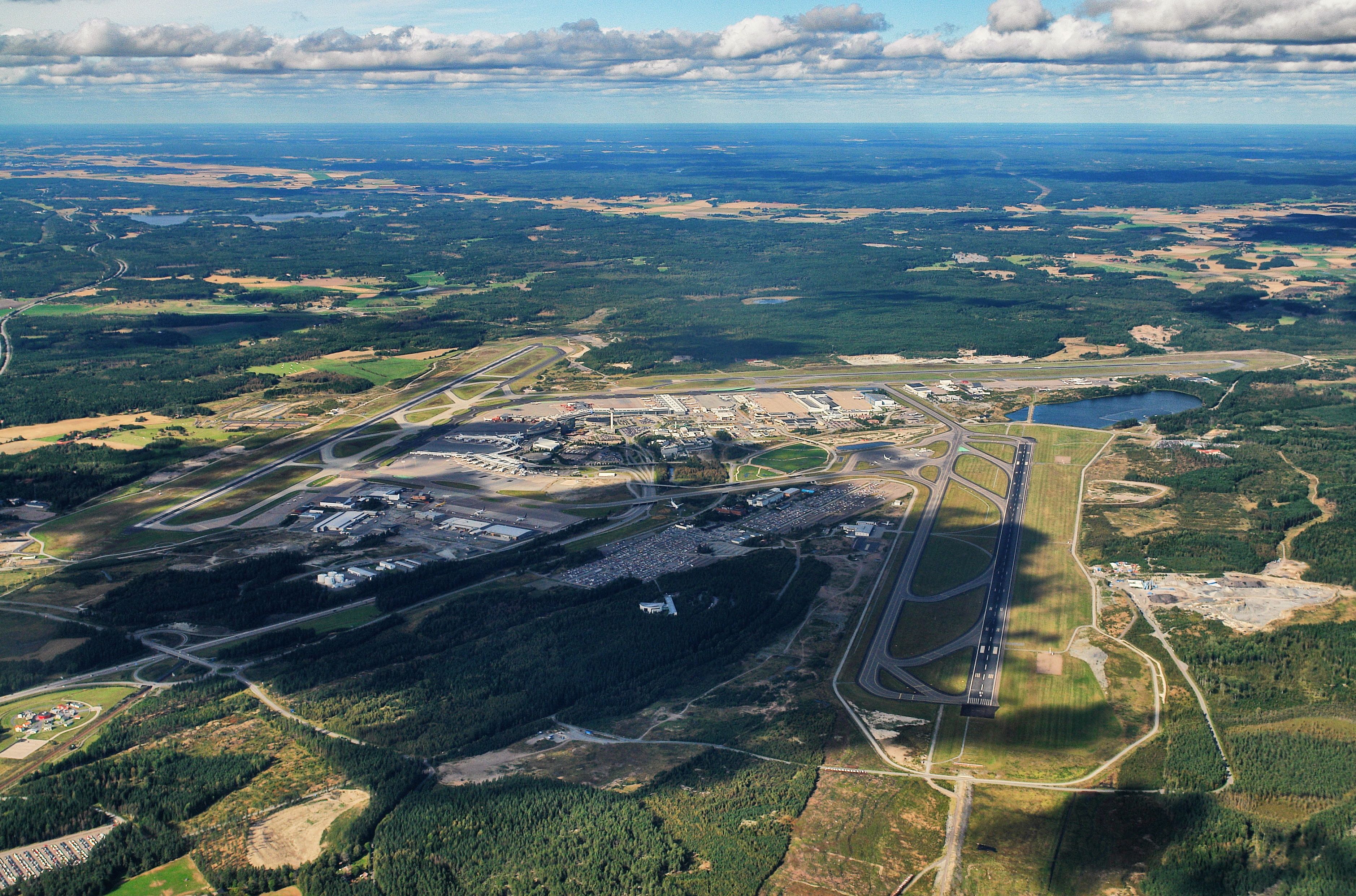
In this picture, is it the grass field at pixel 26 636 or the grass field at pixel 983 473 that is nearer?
the grass field at pixel 26 636

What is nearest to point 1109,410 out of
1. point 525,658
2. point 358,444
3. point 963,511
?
point 963,511

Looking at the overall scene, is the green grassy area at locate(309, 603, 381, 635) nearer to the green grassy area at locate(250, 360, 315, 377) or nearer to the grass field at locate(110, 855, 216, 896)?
the grass field at locate(110, 855, 216, 896)

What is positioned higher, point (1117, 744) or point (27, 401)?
point (27, 401)

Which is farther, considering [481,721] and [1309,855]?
[481,721]

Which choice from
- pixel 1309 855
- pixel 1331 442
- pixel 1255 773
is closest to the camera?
pixel 1309 855

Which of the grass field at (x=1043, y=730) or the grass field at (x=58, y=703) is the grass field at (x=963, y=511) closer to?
the grass field at (x=1043, y=730)

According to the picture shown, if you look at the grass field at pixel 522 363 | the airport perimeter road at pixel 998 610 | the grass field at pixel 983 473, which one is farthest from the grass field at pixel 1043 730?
the grass field at pixel 522 363

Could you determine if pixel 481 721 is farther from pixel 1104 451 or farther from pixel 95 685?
pixel 1104 451

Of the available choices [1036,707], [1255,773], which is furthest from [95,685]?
[1255,773]
